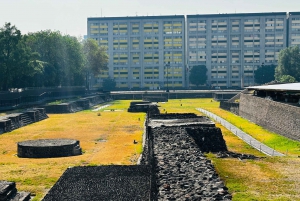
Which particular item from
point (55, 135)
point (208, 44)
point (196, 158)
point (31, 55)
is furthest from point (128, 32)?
point (196, 158)

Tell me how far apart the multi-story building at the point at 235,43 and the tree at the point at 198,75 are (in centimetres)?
769

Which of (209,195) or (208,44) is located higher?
(208,44)

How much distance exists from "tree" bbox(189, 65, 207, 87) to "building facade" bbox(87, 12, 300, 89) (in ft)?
25.2

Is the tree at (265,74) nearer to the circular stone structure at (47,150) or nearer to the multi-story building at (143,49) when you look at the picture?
the multi-story building at (143,49)

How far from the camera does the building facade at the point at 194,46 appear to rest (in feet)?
527

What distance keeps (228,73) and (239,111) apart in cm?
9353

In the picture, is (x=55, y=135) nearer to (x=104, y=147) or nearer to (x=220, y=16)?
(x=104, y=147)

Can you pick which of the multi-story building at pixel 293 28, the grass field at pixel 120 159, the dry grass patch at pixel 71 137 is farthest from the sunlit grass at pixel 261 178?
the multi-story building at pixel 293 28

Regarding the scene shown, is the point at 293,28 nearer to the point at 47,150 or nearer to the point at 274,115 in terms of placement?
the point at 274,115

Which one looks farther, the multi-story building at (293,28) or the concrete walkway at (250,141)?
the multi-story building at (293,28)

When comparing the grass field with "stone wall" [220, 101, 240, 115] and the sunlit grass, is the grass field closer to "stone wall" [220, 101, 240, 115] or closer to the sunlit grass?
the sunlit grass

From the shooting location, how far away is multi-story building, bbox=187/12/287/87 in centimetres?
16062

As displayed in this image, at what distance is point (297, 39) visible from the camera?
160m

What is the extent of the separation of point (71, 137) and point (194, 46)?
12441 cm
